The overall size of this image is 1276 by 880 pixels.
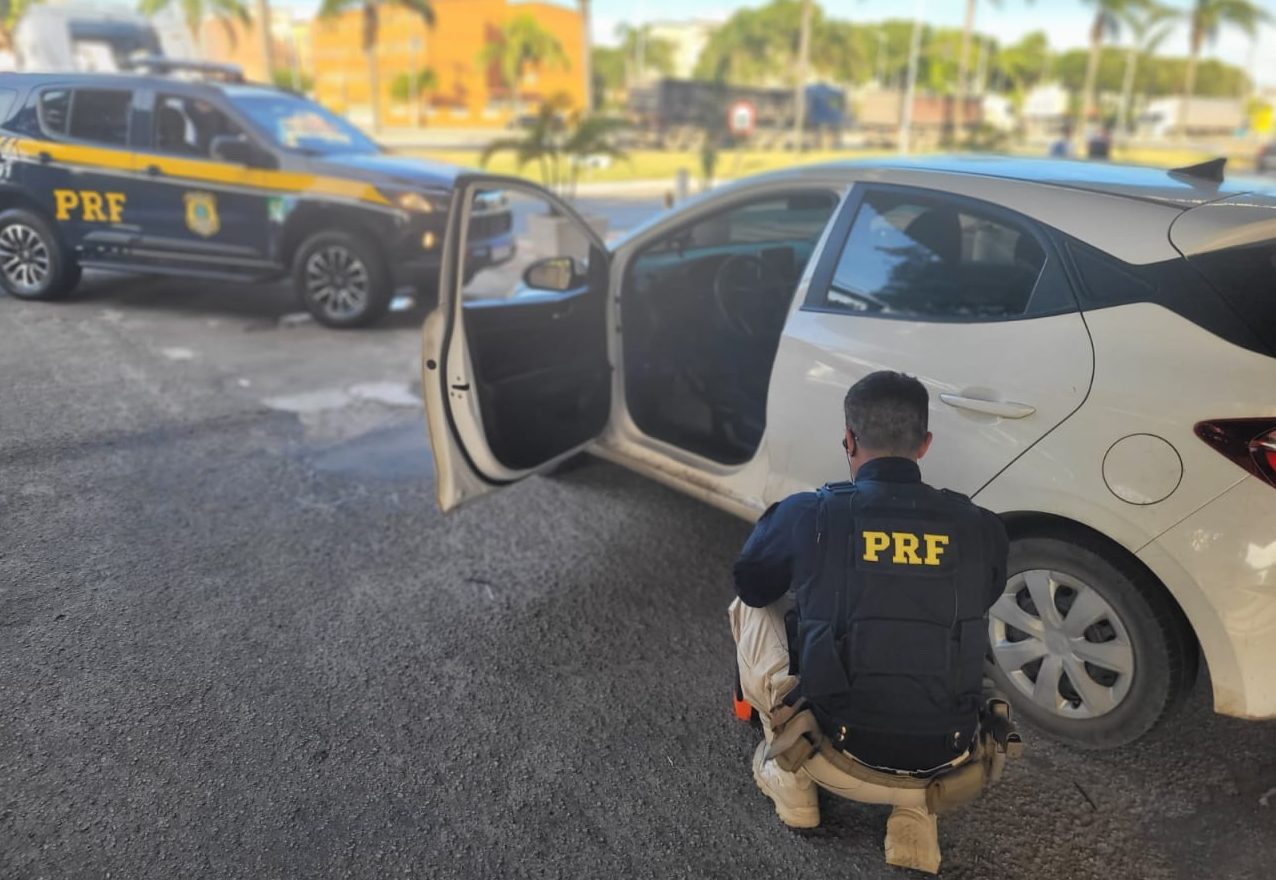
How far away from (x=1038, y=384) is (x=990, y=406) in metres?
0.14

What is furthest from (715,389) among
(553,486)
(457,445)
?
(457,445)

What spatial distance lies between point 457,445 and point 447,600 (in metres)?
0.60

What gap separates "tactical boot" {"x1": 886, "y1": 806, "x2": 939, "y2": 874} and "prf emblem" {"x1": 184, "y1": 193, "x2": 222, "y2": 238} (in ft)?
22.9

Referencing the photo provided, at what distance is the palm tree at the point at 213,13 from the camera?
2303 cm

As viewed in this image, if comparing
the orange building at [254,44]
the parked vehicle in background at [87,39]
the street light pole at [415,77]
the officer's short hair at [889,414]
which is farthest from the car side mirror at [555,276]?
the street light pole at [415,77]

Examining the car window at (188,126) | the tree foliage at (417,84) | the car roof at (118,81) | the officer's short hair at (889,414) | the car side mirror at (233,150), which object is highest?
the tree foliage at (417,84)

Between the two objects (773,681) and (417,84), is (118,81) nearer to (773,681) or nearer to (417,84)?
(773,681)

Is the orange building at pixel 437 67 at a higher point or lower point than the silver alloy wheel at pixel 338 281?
higher

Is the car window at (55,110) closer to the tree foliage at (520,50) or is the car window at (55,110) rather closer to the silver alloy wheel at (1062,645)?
the silver alloy wheel at (1062,645)

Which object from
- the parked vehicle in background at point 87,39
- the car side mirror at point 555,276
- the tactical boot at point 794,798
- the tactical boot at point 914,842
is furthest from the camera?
the parked vehicle in background at point 87,39

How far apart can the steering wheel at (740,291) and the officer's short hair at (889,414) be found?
81.7 inches

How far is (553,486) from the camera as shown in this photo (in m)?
4.53

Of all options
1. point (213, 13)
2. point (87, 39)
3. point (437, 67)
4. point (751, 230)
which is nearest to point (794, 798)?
point (751, 230)

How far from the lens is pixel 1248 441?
2143 mm
